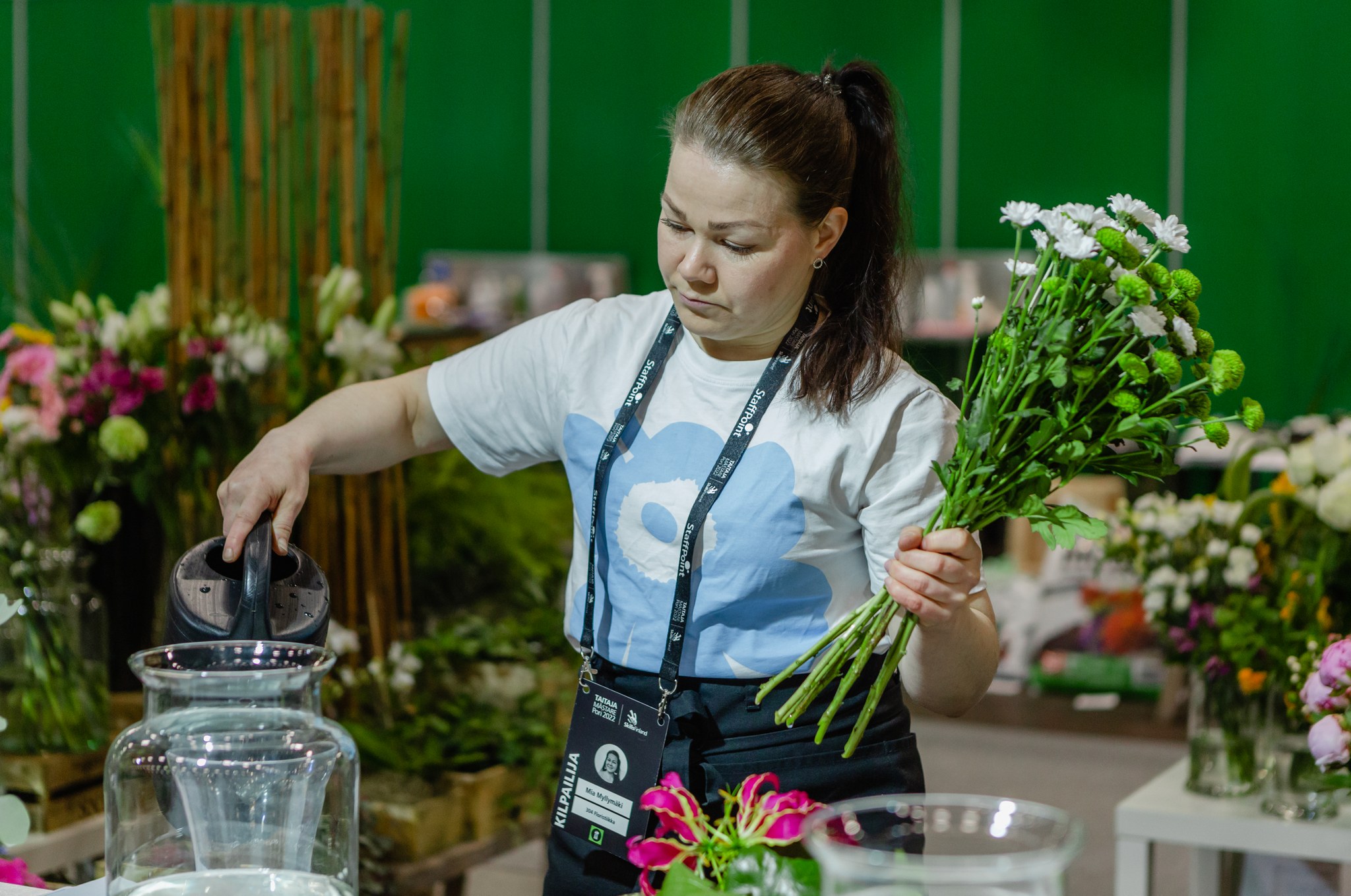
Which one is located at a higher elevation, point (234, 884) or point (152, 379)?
point (152, 379)

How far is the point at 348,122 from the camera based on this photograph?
8.52ft

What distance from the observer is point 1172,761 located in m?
4.42

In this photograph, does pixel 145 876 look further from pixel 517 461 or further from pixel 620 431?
pixel 517 461

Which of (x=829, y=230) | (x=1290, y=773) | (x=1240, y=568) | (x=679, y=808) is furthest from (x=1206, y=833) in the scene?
(x=679, y=808)

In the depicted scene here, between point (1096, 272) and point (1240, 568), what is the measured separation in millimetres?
1296

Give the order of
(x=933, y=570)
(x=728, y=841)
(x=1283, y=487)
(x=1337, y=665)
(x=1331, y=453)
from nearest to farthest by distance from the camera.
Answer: (x=728, y=841) → (x=933, y=570) → (x=1337, y=665) → (x=1331, y=453) → (x=1283, y=487)

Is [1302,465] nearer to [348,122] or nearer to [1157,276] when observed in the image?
[1157,276]

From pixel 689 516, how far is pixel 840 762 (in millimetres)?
282

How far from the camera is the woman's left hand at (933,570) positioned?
3.56 ft

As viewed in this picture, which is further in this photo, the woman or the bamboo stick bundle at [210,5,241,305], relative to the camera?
A: the bamboo stick bundle at [210,5,241,305]

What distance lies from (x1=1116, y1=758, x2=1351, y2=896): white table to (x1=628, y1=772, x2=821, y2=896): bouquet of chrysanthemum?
4.69 ft

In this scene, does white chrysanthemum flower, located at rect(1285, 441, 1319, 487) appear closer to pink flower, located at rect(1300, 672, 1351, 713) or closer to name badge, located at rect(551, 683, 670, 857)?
pink flower, located at rect(1300, 672, 1351, 713)

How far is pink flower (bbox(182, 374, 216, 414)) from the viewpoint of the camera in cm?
242

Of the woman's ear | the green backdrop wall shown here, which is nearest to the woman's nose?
the woman's ear
